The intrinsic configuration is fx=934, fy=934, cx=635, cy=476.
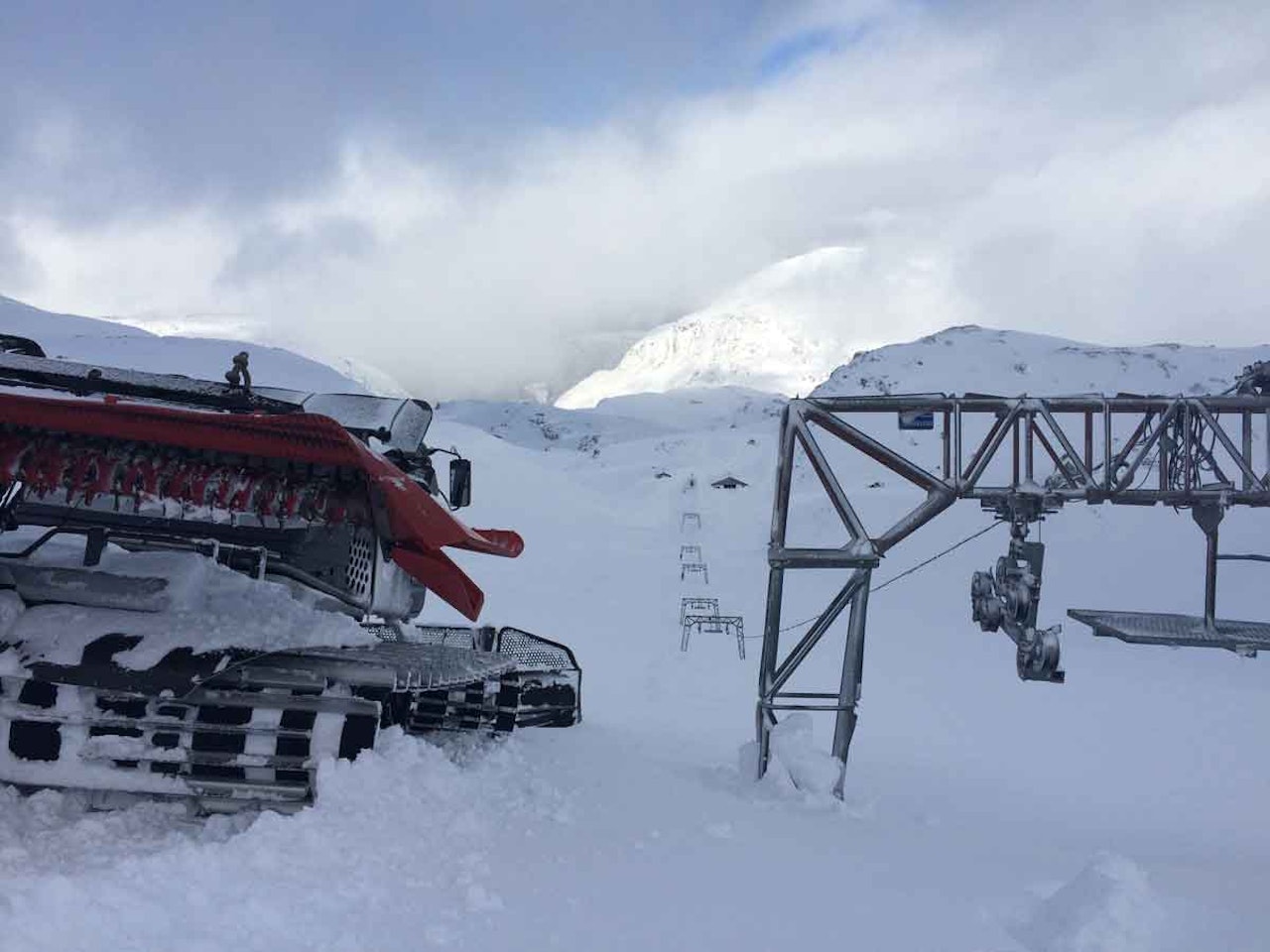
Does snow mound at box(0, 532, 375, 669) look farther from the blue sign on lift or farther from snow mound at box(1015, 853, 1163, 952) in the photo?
the blue sign on lift

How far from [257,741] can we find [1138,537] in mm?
35003

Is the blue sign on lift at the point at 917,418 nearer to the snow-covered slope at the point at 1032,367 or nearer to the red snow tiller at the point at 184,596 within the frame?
the red snow tiller at the point at 184,596

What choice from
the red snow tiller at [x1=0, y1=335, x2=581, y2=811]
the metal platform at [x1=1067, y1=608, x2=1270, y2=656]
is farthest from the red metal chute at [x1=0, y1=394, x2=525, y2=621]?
the metal platform at [x1=1067, y1=608, x2=1270, y2=656]

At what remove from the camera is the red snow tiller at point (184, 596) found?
499 cm

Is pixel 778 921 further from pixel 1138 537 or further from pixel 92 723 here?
pixel 1138 537

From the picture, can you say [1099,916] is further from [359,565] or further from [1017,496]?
[359,565]

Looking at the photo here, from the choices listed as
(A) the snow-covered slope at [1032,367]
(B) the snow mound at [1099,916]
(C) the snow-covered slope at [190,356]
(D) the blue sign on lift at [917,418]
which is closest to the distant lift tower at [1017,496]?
(D) the blue sign on lift at [917,418]

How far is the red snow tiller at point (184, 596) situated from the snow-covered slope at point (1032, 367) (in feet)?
290

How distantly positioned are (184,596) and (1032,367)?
352 feet

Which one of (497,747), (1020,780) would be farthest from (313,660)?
(1020,780)

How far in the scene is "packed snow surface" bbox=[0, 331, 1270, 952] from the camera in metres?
4.13

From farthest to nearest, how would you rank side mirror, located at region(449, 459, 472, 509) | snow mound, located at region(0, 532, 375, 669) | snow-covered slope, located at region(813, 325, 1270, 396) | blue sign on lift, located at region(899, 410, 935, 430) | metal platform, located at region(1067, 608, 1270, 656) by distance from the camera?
snow-covered slope, located at region(813, 325, 1270, 396) < blue sign on lift, located at region(899, 410, 935, 430) < metal platform, located at region(1067, 608, 1270, 656) < side mirror, located at region(449, 459, 472, 509) < snow mound, located at region(0, 532, 375, 669)

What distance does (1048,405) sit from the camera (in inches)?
362

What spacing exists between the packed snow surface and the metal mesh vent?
113cm
